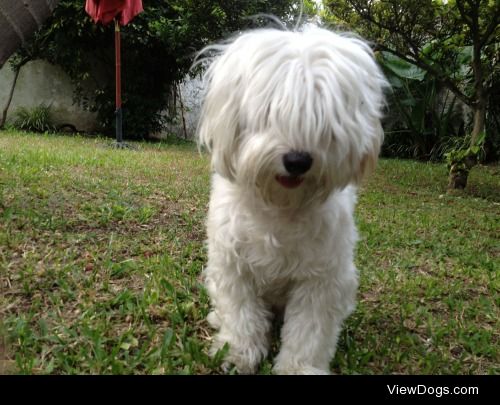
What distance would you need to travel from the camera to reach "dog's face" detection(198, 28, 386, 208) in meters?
1.92

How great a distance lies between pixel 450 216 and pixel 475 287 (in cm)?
212

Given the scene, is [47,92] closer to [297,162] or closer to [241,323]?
[241,323]

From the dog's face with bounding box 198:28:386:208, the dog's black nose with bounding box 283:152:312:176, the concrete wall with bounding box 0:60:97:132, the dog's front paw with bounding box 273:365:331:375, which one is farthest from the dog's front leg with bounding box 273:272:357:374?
the concrete wall with bounding box 0:60:97:132

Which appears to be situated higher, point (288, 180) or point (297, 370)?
point (288, 180)

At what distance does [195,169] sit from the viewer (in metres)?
7.06

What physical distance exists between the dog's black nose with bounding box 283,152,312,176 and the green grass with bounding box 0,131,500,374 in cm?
93

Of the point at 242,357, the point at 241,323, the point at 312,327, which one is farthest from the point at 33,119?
the point at 312,327

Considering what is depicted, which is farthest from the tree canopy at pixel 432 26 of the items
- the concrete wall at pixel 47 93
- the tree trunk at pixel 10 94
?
the tree trunk at pixel 10 94

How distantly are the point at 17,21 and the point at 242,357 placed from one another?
111 inches

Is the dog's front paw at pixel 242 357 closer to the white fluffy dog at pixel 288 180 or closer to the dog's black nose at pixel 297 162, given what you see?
the white fluffy dog at pixel 288 180

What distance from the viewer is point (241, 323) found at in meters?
2.32

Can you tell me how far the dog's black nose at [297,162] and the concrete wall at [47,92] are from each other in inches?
431
